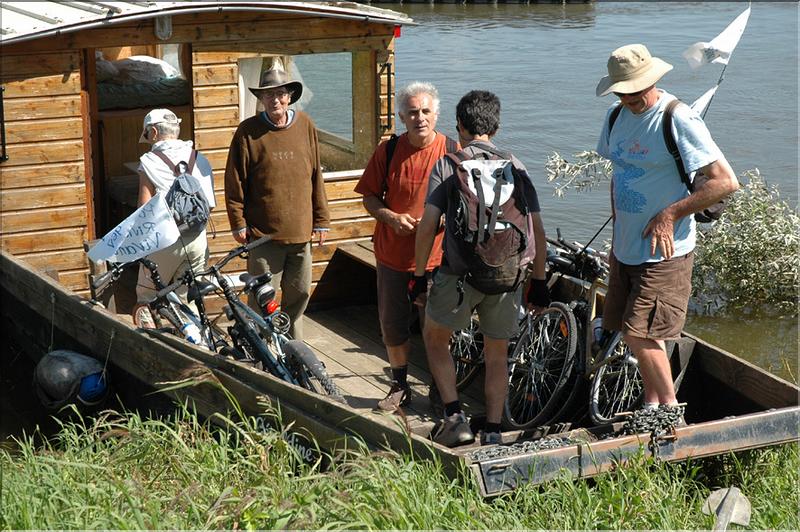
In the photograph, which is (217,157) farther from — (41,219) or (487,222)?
(487,222)

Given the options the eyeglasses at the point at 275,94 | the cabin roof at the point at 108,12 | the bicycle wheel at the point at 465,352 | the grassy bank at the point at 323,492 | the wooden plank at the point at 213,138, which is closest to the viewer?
the grassy bank at the point at 323,492

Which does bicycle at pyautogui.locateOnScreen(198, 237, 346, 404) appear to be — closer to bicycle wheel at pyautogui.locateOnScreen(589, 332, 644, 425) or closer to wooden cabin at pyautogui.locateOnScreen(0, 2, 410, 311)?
bicycle wheel at pyautogui.locateOnScreen(589, 332, 644, 425)

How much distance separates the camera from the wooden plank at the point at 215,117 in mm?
8180

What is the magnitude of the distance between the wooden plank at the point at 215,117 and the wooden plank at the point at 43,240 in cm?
108

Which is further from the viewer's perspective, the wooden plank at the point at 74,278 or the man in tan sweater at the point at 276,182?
the wooden plank at the point at 74,278

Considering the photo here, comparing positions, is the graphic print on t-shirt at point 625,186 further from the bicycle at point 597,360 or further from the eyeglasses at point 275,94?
the eyeglasses at point 275,94

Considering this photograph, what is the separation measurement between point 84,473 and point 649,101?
2.89 m

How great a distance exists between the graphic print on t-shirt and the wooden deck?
58.4 inches

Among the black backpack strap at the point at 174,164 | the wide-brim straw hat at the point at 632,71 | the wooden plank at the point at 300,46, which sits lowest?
the black backpack strap at the point at 174,164

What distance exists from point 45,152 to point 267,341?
265cm

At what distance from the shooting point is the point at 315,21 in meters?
8.27

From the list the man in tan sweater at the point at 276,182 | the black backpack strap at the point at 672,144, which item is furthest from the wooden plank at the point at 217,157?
the black backpack strap at the point at 672,144

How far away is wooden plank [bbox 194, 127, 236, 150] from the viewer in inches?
324

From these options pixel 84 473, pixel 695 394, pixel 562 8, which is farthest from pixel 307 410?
pixel 562 8
